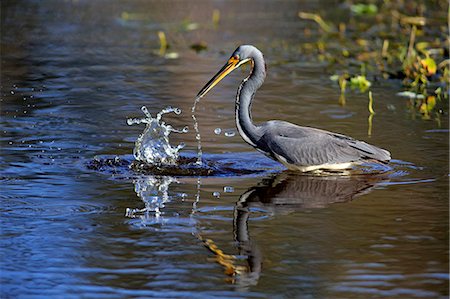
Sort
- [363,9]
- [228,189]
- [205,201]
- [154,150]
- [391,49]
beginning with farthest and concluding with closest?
[363,9] → [391,49] → [154,150] → [228,189] → [205,201]

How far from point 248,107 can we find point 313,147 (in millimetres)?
744

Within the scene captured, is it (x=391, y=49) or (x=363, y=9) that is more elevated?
(x=363, y=9)

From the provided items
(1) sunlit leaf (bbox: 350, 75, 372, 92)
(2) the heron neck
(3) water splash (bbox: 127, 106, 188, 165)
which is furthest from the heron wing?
(1) sunlit leaf (bbox: 350, 75, 372, 92)

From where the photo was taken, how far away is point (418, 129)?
10.8 meters

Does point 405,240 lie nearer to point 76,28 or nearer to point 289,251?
point 289,251

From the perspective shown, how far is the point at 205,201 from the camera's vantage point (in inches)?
309

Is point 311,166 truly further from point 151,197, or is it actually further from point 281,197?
point 151,197

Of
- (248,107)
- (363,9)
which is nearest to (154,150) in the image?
(248,107)

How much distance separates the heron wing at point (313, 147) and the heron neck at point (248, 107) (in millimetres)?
128

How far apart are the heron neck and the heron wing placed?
5.0 inches

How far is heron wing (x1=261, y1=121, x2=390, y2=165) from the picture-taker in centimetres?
882

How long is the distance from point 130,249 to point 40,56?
9598 millimetres

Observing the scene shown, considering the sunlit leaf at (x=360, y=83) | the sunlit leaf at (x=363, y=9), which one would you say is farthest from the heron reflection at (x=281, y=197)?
the sunlit leaf at (x=363, y=9)

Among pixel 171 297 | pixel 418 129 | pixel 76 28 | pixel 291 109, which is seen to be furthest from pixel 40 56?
pixel 171 297
